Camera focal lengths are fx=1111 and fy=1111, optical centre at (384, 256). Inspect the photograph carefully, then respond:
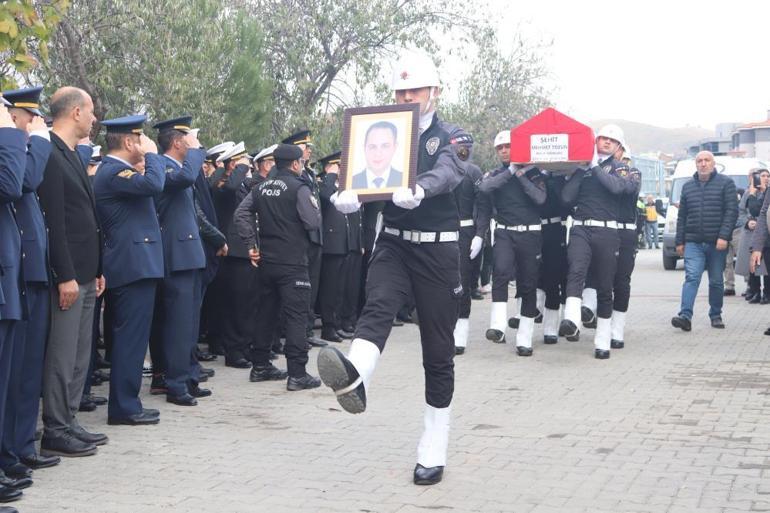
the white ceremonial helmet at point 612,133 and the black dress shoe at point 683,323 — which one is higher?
the white ceremonial helmet at point 612,133

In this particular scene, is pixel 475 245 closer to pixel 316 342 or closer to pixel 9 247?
pixel 316 342

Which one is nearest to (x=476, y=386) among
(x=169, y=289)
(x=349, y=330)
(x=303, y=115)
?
(x=169, y=289)

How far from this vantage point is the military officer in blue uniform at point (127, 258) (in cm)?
765

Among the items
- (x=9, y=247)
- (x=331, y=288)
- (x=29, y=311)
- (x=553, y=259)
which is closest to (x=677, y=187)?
(x=553, y=259)

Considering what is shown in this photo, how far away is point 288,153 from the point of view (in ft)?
32.2

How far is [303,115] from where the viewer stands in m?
25.2

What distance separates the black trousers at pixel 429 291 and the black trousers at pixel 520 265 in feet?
17.2

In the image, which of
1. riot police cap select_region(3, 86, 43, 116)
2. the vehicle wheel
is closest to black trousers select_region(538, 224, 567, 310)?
riot police cap select_region(3, 86, 43, 116)

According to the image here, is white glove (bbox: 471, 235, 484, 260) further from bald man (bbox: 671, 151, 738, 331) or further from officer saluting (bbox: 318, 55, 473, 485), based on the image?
officer saluting (bbox: 318, 55, 473, 485)

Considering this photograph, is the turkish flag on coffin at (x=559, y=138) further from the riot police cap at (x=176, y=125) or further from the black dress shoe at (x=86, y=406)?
the black dress shoe at (x=86, y=406)

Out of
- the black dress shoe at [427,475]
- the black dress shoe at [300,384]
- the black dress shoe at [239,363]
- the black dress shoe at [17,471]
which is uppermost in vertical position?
the black dress shoe at [17,471]

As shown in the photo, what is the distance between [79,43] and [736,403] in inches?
487

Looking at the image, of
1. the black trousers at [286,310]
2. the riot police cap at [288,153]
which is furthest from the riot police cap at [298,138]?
the black trousers at [286,310]

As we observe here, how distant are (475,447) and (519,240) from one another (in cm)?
484
